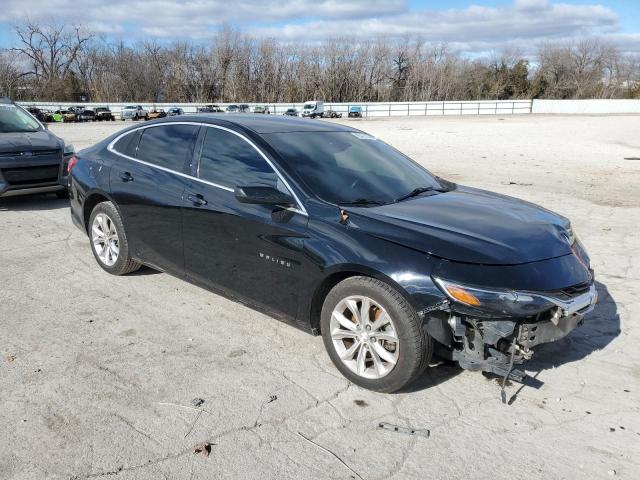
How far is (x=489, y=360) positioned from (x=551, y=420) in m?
0.51

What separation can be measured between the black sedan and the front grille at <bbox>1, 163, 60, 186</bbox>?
396 centimetres

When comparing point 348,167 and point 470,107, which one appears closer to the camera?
point 348,167

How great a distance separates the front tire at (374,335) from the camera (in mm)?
3365

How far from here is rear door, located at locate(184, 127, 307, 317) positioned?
3963mm

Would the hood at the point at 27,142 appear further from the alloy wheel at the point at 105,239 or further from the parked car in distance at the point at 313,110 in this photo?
the parked car in distance at the point at 313,110

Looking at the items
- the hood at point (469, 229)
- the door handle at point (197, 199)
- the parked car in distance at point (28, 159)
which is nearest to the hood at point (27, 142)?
the parked car in distance at point (28, 159)

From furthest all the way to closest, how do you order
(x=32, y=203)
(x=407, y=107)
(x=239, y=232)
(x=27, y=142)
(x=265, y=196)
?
(x=407, y=107), (x=32, y=203), (x=27, y=142), (x=239, y=232), (x=265, y=196)

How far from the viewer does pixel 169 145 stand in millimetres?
5047

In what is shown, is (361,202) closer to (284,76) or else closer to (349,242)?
(349,242)

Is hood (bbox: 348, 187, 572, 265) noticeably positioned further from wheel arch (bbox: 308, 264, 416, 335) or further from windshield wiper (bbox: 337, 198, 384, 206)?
wheel arch (bbox: 308, 264, 416, 335)

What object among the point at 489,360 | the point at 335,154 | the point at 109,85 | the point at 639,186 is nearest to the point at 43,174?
the point at 335,154

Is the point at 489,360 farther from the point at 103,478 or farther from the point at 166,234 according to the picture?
the point at 166,234

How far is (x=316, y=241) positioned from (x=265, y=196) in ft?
1.67

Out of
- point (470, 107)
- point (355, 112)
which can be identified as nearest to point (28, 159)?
point (355, 112)
